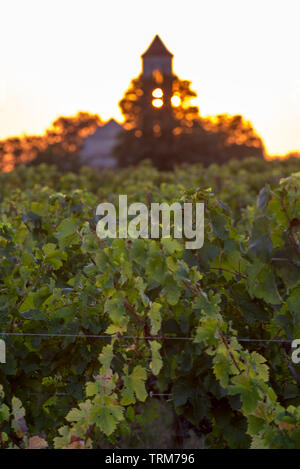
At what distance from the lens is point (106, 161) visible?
8869 cm

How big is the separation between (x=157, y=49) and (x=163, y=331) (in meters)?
85.8

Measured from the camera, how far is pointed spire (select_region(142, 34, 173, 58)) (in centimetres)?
8600

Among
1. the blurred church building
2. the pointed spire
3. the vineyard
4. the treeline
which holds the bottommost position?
the vineyard

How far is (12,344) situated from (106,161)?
85757mm

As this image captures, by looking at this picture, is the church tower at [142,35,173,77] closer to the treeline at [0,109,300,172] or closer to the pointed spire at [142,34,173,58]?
the pointed spire at [142,34,173,58]

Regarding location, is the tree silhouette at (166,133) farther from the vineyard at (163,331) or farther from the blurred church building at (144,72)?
the vineyard at (163,331)

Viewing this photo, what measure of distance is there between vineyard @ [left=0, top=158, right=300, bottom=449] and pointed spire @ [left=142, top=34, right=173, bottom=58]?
277 feet

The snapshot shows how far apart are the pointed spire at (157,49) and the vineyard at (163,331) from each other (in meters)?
84.6

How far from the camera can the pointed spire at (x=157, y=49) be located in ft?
282

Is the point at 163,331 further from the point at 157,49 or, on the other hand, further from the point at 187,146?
the point at 157,49

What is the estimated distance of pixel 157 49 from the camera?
3386 inches

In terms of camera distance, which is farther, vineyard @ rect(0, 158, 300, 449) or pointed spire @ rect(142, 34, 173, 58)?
pointed spire @ rect(142, 34, 173, 58)

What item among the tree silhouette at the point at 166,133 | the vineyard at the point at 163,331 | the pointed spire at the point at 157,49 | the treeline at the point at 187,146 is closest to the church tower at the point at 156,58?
the pointed spire at the point at 157,49

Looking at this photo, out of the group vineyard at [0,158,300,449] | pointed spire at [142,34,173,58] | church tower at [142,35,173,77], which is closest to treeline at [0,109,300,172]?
church tower at [142,35,173,77]
